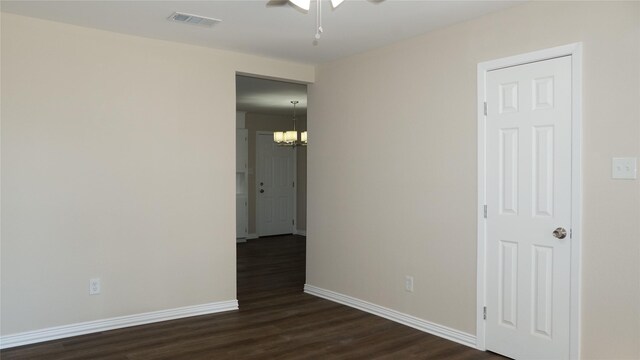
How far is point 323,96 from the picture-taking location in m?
5.25

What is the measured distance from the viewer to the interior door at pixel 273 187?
9.55m

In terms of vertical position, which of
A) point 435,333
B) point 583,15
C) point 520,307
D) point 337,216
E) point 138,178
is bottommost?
point 435,333

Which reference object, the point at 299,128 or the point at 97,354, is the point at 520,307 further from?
the point at 299,128

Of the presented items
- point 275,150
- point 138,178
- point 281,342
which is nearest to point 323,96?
point 138,178

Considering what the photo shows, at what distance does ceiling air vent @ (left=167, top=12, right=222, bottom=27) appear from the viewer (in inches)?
141

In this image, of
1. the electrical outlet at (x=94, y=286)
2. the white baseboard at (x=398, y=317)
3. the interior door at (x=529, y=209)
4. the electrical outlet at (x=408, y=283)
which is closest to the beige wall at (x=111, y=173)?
the electrical outlet at (x=94, y=286)

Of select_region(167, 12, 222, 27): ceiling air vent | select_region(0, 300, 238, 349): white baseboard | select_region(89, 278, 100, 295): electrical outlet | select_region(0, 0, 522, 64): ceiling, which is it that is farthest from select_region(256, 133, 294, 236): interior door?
select_region(167, 12, 222, 27): ceiling air vent

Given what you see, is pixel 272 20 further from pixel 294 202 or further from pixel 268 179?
pixel 294 202

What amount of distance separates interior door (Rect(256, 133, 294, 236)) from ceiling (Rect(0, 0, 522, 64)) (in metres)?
5.14

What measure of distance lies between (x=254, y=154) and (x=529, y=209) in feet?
22.2

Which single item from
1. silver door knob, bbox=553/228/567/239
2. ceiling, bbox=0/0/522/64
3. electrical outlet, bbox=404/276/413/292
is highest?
ceiling, bbox=0/0/522/64

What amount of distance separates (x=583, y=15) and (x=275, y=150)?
7254mm

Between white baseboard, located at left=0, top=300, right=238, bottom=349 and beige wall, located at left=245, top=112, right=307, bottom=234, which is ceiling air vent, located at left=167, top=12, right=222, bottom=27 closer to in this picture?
white baseboard, located at left=0, top=300, right=238, bottom=349

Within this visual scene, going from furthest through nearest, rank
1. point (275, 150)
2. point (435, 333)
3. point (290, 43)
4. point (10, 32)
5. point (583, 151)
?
point (275, 150), point (290, 43), point (435, 333), point (10, 32), point (583, 151)
